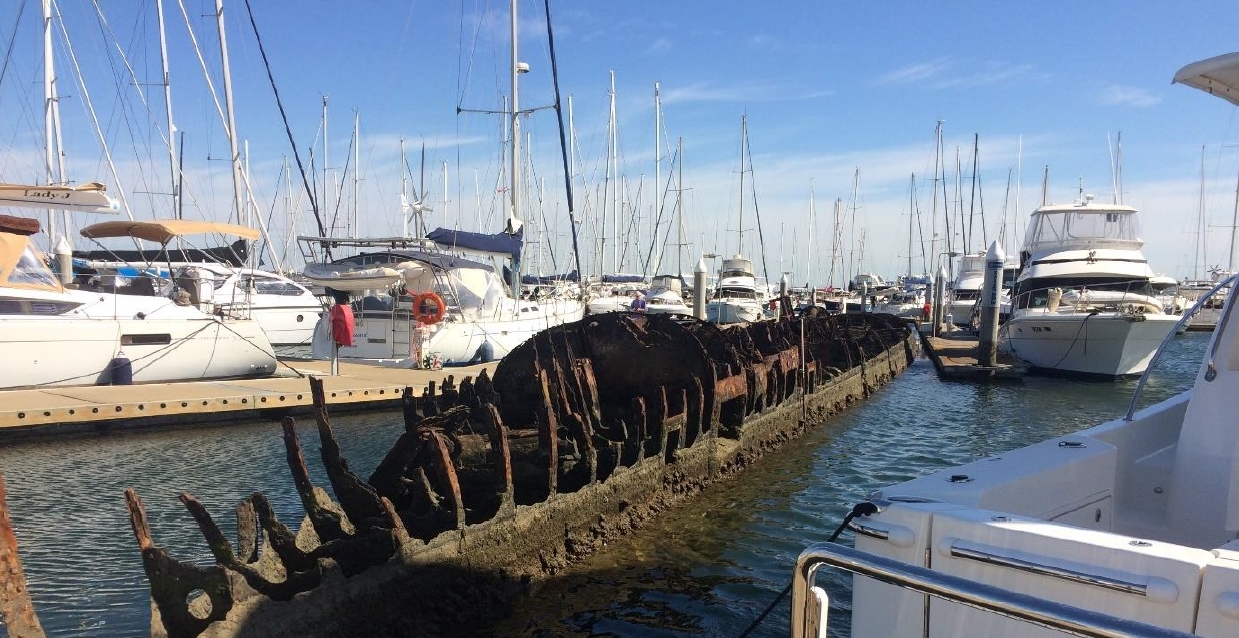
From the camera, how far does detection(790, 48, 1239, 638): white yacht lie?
2098 millimetres

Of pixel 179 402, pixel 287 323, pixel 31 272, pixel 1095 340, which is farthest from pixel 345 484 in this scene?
pixel 287 323

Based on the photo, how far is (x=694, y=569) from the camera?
6.97 metres

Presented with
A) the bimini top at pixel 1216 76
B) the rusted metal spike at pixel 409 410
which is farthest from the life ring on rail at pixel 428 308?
the bimini top at pixel 1216 76

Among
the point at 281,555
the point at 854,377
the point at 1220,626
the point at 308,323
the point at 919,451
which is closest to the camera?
the point at 1220,626

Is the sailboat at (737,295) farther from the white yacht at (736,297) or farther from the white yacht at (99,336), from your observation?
the white yacht at (99,336)

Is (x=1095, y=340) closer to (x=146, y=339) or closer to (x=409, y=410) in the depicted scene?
(x=409, y=410)

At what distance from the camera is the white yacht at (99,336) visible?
13.2 meters

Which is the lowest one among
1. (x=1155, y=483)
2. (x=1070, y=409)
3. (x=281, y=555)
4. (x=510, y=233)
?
(x=1070, y=409)

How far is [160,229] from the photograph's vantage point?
50.5ft

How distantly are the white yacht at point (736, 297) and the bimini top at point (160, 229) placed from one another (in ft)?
49.3

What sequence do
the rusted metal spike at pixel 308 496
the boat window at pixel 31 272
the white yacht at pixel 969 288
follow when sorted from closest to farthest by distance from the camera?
the rusted metal spike at pixel 308 496
the boat window at pixel 31 272
the white yacht at pixel 969 288

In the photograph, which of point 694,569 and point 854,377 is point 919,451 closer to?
point 854,377

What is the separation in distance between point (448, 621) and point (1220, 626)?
4.29 m

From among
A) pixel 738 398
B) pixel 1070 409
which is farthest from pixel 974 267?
pixel 738 398
